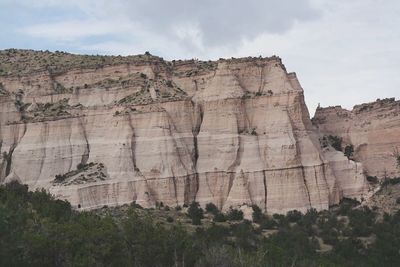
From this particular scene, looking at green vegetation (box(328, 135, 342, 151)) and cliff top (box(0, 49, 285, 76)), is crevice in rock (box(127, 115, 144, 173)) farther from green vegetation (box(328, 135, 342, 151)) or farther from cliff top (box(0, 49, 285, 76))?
green vegetation (box(328, 135, 342, 151))

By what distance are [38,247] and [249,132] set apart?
112ft

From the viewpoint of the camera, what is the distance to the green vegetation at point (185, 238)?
2823 cm

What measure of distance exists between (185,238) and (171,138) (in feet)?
86.9

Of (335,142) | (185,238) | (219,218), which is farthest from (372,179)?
(185,238)

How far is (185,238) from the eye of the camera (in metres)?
32.1

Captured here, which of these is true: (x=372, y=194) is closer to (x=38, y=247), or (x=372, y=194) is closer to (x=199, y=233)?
(x=199, y=233)

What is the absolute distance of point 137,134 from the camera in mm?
59219

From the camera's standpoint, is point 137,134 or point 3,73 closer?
point 137,134

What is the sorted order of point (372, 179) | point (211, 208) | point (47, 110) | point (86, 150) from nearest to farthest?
point (211, 208), point (86, 150), point (372, 179), point (47, 110)

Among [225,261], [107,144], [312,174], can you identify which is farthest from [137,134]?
[225,261]

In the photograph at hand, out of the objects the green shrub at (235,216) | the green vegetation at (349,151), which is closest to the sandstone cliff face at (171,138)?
the green shrub at (235,216)

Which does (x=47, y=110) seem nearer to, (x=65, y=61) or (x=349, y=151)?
(x=65, y=61)

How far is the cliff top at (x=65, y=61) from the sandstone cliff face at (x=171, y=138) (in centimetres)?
34

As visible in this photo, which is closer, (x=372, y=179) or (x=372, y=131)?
(x=372, y=179)
